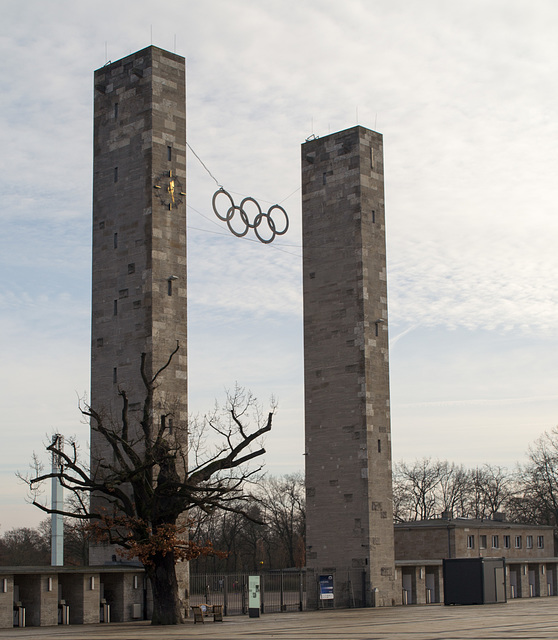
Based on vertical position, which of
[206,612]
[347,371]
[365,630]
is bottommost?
[206,612]

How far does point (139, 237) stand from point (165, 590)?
1553 cm

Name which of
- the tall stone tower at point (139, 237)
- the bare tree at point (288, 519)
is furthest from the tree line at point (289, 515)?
the tall stone tower at point (139, 237)

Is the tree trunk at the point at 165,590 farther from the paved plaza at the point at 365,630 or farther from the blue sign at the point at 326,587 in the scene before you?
the blue sign at the point at 326,587

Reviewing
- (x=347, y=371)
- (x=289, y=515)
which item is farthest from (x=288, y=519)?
(x=347, y=371)

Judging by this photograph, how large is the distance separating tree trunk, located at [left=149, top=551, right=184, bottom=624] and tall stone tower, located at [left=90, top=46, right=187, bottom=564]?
8077 millimetres

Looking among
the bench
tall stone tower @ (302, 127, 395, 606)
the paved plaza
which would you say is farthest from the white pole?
the paved plaza

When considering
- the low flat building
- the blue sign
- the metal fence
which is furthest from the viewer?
the low flat building

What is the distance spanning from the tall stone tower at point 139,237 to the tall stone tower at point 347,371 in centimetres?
1093

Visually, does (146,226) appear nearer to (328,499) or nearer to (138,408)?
(138,408)

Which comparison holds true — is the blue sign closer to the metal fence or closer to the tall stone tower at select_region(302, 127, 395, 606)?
the tall stone tower at select_region(302, 127, 395, 606)

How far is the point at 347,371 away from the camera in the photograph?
50.4 m

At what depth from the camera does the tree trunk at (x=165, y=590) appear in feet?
111

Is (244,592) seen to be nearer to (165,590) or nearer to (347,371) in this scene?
(165,590)

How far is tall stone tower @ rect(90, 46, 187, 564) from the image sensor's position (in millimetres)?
41781
